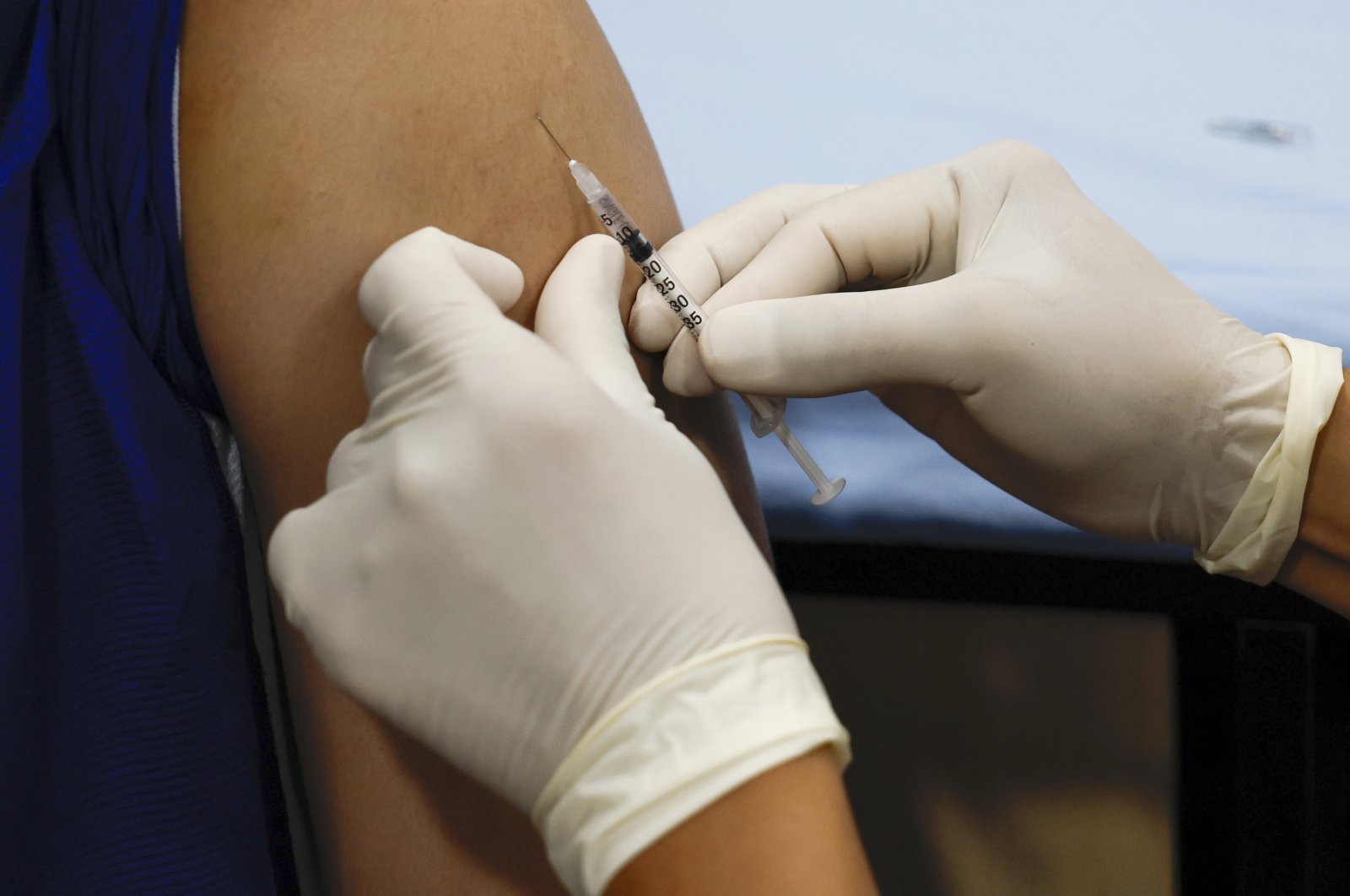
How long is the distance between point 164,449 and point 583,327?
0.31 meters

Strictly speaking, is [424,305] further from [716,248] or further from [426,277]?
[716,248]

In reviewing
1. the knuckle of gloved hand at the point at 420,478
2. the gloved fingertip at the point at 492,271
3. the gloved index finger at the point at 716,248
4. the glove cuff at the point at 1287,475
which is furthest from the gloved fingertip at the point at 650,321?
the glove cuff at the point at 1287,475

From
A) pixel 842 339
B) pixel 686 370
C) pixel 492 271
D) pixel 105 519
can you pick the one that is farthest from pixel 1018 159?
pixel 105 519

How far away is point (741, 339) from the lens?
2.61 ft

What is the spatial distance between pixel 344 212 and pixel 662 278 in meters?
0.25

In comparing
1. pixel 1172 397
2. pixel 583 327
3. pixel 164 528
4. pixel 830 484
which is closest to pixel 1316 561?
pixel 1172 397

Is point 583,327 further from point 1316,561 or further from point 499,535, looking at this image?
point 1316,561

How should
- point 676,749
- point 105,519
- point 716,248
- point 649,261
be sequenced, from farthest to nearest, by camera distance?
point 716,248 → point 649,261 → point 105,519 → point 676,749

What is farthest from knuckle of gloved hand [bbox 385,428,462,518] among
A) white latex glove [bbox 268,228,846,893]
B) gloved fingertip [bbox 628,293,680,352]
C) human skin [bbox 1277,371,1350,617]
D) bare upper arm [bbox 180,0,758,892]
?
human skin [bbox 1277,371,1350,617]

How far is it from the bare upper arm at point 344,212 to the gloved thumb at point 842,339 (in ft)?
0.52

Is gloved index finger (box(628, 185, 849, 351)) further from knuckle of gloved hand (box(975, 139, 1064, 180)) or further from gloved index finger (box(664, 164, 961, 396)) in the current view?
knuckle of gloved hand (box(975, 139, 1064, 180))

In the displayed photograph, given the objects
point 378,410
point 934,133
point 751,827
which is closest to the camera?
point 751,827

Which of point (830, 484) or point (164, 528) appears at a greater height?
point (164, 528)

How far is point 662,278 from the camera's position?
2.65ft
